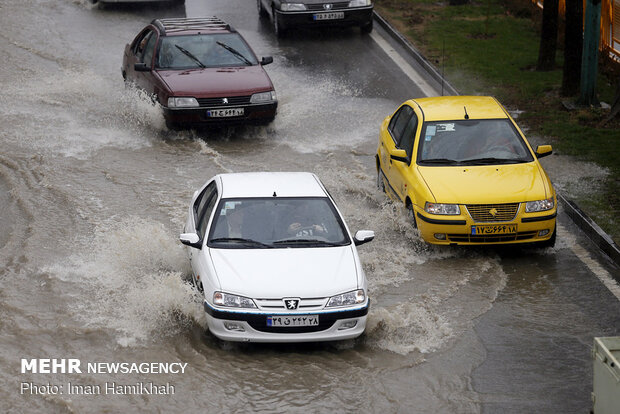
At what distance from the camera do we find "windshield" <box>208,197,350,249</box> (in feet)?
33.3

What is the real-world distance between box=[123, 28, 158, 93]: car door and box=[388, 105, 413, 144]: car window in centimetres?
481

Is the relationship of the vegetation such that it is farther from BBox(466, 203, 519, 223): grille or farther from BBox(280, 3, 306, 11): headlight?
BBox(280, 3, 306, 11): headlight

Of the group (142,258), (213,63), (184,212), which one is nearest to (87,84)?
(213,63)

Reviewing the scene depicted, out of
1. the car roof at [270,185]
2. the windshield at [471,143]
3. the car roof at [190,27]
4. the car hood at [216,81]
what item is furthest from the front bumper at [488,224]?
the car roof at [190,27]

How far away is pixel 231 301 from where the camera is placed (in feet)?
30.5

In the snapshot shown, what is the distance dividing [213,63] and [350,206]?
4.82m

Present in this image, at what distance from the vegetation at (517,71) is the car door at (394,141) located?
2530 millimetres

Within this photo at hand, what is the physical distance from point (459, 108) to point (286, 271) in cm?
500

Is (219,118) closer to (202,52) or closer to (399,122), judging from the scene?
(202,52)

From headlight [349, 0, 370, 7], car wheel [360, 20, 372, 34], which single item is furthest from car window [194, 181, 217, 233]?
car wheel [360, 20, 372, 34]

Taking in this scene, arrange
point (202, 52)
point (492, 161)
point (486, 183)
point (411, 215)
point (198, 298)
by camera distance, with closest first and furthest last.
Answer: point (198, 298) → point (486, 183) → point (411, 215) → point (492, 161) → point (202, 52)

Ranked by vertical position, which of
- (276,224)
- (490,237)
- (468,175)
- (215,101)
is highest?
(276,224)

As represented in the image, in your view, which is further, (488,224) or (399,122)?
(399,122)

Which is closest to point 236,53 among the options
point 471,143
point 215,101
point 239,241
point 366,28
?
point 215,101
